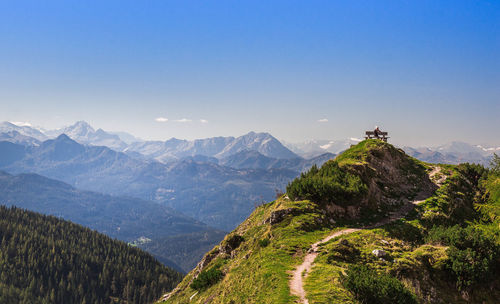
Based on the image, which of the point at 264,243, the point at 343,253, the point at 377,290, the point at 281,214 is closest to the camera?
the point at 377,290

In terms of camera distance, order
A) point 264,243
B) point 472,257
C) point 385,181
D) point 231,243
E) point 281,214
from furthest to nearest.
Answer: point 385,181, point 231,243, point 281,214, point 264,243, point 472,257

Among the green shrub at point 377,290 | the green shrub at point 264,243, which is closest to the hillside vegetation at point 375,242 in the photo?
the green shrub at point 377,290

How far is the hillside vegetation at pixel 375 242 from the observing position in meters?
20.2

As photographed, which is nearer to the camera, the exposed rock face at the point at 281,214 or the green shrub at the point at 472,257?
the green shrub at the point at 472,257

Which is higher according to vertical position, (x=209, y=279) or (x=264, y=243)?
(x=264, y=243)

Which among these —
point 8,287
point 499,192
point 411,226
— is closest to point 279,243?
point 411,226

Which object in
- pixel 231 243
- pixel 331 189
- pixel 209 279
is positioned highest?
pixel 331 189

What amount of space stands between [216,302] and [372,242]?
17.4 meters

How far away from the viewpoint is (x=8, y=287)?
190 metres

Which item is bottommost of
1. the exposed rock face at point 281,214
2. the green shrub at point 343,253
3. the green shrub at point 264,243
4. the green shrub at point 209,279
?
the green shrub at point 209,279

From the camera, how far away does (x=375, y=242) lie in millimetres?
27141

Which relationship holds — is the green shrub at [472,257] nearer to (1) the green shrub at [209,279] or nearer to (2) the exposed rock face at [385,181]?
(2) the exposed rock face at [385,181]

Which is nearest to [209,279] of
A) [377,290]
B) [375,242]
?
[375,242]

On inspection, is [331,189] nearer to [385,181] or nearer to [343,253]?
[343,253]
